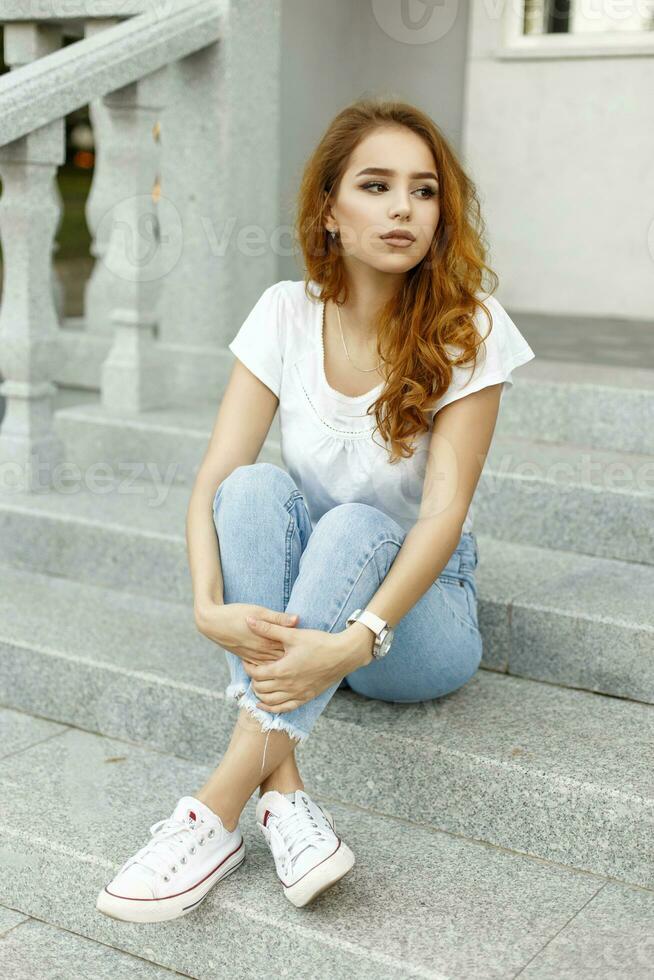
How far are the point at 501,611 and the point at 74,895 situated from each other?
41.6 inches

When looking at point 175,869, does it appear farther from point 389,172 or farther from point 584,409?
point 584,409

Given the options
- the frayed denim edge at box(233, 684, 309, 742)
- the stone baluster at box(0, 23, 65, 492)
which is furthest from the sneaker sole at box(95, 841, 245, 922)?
the stone baluster at box(0, 23, 65, 492)

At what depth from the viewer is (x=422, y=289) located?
88.6 inches

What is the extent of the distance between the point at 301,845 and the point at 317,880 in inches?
2.7

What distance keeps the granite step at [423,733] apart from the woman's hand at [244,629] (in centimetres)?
43

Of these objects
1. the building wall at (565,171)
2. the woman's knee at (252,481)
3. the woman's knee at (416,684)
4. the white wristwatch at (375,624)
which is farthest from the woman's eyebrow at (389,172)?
the building wall at (565,171)

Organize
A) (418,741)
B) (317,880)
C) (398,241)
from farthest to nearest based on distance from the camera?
1. (418,741)
2. (398,241)
3. (317,880)

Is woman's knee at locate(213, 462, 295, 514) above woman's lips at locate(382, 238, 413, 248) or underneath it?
underneath

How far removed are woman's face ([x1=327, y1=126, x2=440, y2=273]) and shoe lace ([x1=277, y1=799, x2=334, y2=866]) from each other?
3.26 feet

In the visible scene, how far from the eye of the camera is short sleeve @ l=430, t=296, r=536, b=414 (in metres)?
2.19

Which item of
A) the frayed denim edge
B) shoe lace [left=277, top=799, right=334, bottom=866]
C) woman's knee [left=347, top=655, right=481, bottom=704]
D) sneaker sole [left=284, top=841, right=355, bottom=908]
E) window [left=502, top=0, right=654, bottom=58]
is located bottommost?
sneaker sole [left=284, top=841, right=355, bottom=908]

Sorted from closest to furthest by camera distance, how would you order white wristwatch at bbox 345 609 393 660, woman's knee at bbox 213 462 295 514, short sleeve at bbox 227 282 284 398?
white wristwatch at bbox 345 609 393 660
woman's knee at bbox 213 462 295 514
short sleeve at bbox 227 282 284 398

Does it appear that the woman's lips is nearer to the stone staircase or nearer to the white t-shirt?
the white t-shirt

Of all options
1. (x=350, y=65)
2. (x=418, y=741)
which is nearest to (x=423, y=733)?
(x=418, y=741)
